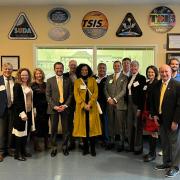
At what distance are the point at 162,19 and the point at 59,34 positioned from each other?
1927mm

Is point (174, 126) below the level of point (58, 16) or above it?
below

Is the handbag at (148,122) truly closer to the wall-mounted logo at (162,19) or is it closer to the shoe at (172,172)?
the shoe at (172,172)

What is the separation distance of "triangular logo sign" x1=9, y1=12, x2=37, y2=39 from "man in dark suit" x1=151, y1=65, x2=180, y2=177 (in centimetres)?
288

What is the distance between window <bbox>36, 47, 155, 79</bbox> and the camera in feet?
18.4

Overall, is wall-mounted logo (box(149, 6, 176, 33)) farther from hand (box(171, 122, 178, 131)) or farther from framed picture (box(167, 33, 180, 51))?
hand (box(171, 122, 178, 131))

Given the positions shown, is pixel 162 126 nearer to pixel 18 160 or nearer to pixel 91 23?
pixel 18 160

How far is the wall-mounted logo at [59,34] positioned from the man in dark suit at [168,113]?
2426 mm

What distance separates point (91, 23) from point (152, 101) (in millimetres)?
2325

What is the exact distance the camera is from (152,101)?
378 centimetres

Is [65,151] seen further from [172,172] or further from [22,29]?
[22,29]

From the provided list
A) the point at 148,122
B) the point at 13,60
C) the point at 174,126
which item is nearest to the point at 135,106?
the point at 148,122

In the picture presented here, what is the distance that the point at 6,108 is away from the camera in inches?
166

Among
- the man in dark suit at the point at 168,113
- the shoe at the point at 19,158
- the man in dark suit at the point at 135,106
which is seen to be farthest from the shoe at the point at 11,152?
the man in dark suit at the point at 168,113

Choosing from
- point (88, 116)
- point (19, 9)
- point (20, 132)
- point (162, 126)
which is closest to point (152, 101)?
point (162, 126)
